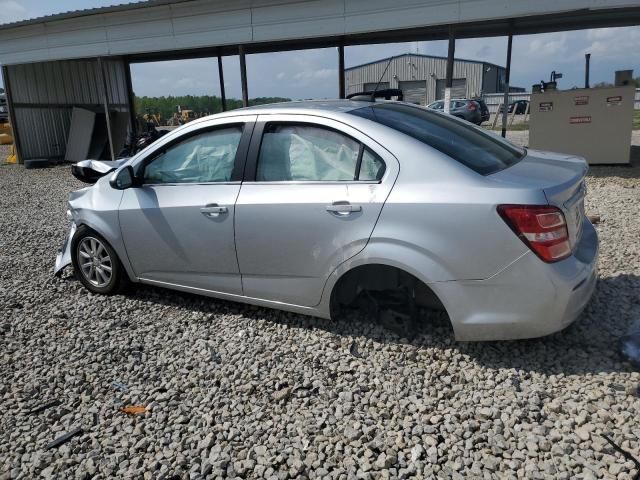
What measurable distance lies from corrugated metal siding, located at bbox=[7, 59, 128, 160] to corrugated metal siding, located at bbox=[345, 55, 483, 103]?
1021 inches

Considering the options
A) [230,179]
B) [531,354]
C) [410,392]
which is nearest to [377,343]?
[410,392]

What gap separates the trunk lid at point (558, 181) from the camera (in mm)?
2707

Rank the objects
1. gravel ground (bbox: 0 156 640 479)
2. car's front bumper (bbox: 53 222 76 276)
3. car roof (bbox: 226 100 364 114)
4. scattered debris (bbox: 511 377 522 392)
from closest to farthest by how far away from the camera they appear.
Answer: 1. gravel ground (bbox: 0 156 640 479)
2. scattered debris (bbox: 511 377 522 392)
3. car roof (bbox: 226 100 364 114)
4. car's front bumper (bbox: 53 222 76 276)

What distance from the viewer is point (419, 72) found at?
41.6 m

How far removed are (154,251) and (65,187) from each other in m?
9.43

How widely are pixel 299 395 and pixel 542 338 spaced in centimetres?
166

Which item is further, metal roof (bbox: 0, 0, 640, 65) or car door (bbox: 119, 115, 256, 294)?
metal roof (bbox: 0, 0, 640, 65)

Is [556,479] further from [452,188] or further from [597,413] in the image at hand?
[452,188]

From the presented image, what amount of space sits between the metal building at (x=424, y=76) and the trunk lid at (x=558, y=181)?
127 feet

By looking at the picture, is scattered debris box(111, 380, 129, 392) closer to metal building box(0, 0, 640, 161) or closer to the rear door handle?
the rear door handle

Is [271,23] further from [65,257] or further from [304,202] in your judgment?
[304,202]

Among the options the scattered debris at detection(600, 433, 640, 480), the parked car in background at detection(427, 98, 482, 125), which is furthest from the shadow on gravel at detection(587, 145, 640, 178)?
the parked car in background at detection(427, 98, 482, 125)

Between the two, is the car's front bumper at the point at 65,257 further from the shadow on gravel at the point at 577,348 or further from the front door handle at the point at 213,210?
the shadow on gravel at the point at 577,348

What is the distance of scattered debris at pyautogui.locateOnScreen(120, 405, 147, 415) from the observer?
2.82 metres
